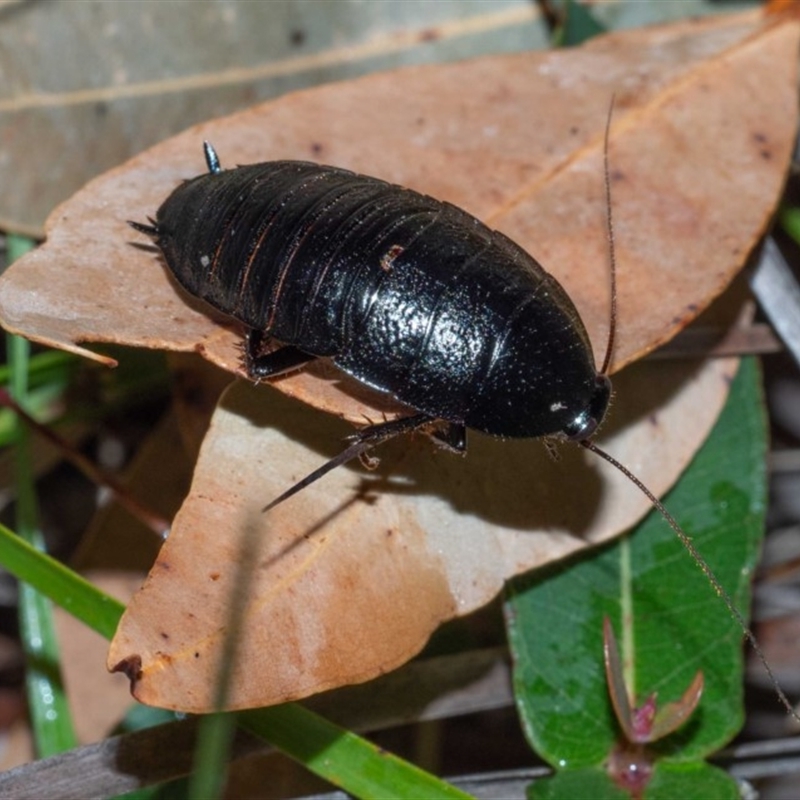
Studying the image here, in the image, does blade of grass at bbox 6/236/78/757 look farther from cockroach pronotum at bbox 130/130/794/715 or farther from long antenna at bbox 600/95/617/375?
long antenna at bbox 600/95/617/375

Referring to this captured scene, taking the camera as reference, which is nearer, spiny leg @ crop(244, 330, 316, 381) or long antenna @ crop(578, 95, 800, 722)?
spiny leg @ crop(244, 330, 316, 381)

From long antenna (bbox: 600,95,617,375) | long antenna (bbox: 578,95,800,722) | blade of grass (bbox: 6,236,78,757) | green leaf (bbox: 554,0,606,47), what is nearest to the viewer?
long antenna (bbox: 578,95,800,722)

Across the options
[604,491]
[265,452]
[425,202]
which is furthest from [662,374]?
[265,452]

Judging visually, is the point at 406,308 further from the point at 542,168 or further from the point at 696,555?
the point at 696,555

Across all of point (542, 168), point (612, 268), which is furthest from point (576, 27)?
point (612, 268)

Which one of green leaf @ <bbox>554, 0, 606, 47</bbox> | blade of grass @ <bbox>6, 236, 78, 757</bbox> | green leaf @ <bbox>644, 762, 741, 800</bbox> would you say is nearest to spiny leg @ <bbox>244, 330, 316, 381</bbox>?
blade of grass @ <bbox>6, 236, 78, 757</bbox>

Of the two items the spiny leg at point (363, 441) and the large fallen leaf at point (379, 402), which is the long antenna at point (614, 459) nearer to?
the large fallen leaf at point (379, 402)
